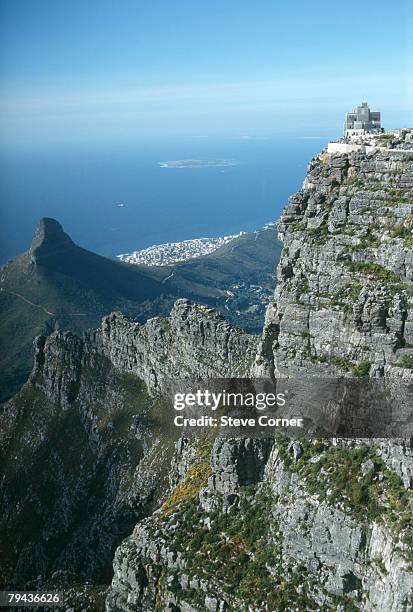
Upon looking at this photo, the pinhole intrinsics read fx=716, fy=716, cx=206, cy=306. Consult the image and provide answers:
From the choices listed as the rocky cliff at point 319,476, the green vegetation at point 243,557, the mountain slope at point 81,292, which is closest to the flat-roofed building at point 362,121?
the rocky cliff at point 319,476

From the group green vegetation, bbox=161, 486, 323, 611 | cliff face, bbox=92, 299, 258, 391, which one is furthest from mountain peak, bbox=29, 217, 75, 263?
green vegetation, bbox=161, 486, 323, 611

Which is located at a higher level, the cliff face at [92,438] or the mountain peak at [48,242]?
the mountain peak at [48,242]

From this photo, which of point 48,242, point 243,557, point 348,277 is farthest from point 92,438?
point 48,242

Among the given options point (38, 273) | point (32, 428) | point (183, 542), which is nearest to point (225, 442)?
point (183, 542)

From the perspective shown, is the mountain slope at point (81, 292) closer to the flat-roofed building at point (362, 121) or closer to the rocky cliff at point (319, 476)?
the flat-roofed building at point (362, 121)

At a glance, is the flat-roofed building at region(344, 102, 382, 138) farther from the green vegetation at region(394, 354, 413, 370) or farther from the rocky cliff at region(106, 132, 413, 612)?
the green vegetation at region(394, 354, 413, 370)

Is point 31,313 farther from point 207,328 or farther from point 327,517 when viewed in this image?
point 327,517
